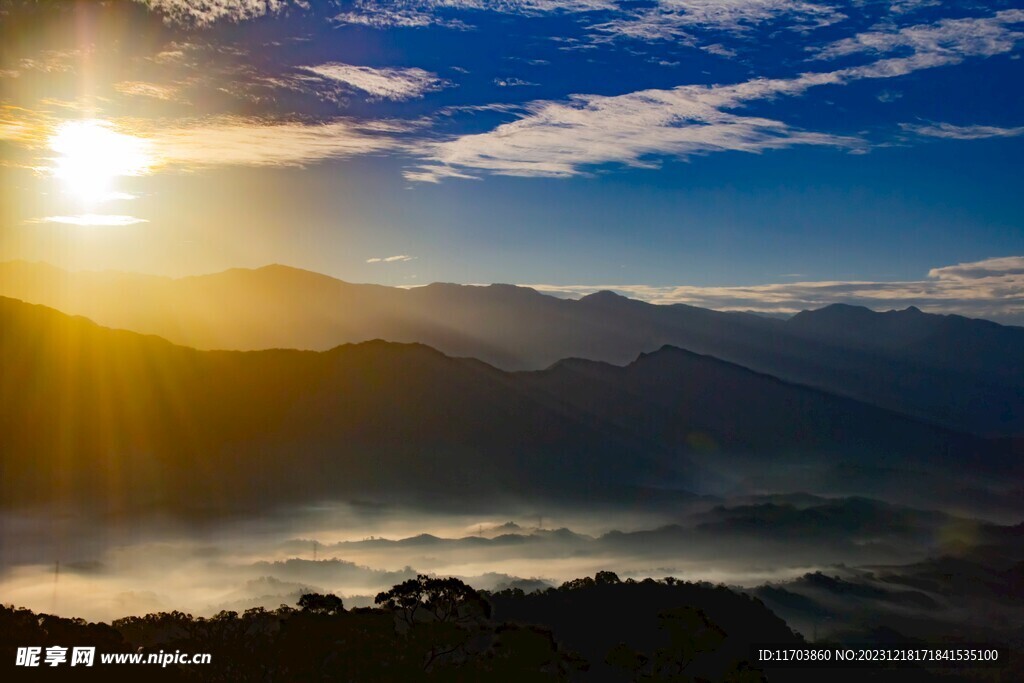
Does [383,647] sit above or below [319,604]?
below

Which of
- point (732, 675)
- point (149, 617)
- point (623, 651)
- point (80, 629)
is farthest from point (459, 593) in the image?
point (149, 617)

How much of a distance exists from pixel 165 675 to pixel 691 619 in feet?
156

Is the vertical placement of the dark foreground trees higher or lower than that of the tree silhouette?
lower

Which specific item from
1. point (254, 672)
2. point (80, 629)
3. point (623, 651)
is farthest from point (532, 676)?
point (80, 629)

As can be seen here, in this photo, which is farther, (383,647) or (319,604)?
(319,604)

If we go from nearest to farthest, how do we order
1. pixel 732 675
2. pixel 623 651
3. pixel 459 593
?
pixel 623 651 < pixel 732 675 < pixel 459 593

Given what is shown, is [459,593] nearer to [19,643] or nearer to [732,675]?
[732,675]

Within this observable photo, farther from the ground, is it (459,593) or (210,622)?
(459,593)

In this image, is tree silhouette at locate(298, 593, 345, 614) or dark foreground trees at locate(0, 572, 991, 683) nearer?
dark foreground trees at locate(0, 572, 991, 683)

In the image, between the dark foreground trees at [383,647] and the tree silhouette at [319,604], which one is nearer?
the dark foreground trees at [383,647]

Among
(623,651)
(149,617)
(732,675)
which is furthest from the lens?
(149,617)

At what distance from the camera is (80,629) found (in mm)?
92062

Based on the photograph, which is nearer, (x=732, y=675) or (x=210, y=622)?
(x=732, y=675)

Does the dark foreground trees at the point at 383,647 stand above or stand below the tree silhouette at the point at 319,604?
below
